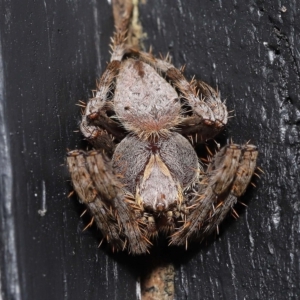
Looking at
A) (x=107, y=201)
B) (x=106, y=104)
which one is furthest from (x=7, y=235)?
(x=106, y=104)

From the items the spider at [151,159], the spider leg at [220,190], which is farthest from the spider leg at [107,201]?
the spider leg at [220,190]

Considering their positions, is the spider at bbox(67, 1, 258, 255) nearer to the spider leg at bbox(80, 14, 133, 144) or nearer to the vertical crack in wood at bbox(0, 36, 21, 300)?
the spider leg at bbox(80, 14, 133, 144)

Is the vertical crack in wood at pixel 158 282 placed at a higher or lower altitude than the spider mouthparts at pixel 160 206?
lower

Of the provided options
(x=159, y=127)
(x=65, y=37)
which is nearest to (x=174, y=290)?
(x=159, y=127)

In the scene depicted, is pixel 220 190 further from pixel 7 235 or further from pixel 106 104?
pixel 7 235

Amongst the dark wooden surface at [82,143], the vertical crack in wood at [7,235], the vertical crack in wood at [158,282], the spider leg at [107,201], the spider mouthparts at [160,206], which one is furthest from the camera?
the vertical crack in wood at [158,282]

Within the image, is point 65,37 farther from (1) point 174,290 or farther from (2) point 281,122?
(1) point 174,290

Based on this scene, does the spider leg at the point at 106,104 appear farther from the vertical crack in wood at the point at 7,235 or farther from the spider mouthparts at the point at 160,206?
the vertical crack in wood at the point at 7,235

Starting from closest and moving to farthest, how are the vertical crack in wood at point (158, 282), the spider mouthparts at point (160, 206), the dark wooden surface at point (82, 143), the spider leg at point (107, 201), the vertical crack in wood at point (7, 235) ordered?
the vertical crack in wood at point (7, 235), the dark wooden surface at point (82, 143), the spider leg at point (107, 201), the spider mouthparts at point (160, 206), the vertical crack in wood at point (158, 282)

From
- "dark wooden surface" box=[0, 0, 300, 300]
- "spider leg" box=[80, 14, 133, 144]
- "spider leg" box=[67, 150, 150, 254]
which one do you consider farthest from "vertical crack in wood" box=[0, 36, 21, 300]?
"spider leg" box=[80, 14, 133, 144]
